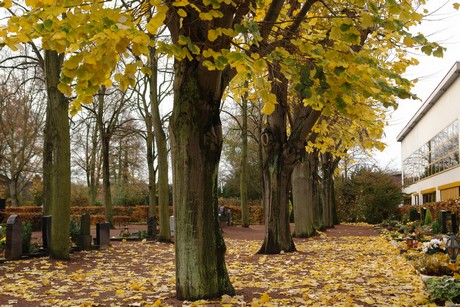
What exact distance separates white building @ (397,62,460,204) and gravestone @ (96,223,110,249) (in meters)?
23.7

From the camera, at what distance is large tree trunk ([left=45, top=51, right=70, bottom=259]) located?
12.7m

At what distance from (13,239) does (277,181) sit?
7125 millimetres

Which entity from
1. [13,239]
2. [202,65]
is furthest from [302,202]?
[202,65]

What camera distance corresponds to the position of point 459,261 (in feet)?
29.2

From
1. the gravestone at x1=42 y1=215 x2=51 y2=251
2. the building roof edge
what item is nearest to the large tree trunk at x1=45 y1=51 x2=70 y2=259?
the gravestone at x1=42 y1=215 x2=51 y2=251

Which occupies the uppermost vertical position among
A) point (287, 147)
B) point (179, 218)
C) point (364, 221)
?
point (287, 147)

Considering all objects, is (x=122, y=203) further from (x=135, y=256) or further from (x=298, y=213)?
(x=135, y=256)

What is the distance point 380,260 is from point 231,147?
3854 centimetres

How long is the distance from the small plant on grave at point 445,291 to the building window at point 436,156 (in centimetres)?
2958

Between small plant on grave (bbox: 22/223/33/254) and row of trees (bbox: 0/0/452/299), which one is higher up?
row of trees (bbox: 0/0/452/299)

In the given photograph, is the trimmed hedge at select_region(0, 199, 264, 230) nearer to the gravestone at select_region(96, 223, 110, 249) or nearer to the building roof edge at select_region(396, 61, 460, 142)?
the gravestone at select_region(96, 223, 110, 249)

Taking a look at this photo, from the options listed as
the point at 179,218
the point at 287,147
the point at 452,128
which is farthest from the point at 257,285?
the point at 452,128

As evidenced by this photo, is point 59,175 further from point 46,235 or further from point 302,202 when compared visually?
point 302,202

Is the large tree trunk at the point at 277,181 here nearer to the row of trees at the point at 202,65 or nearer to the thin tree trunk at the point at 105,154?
the row of trees at the point at 202,65
